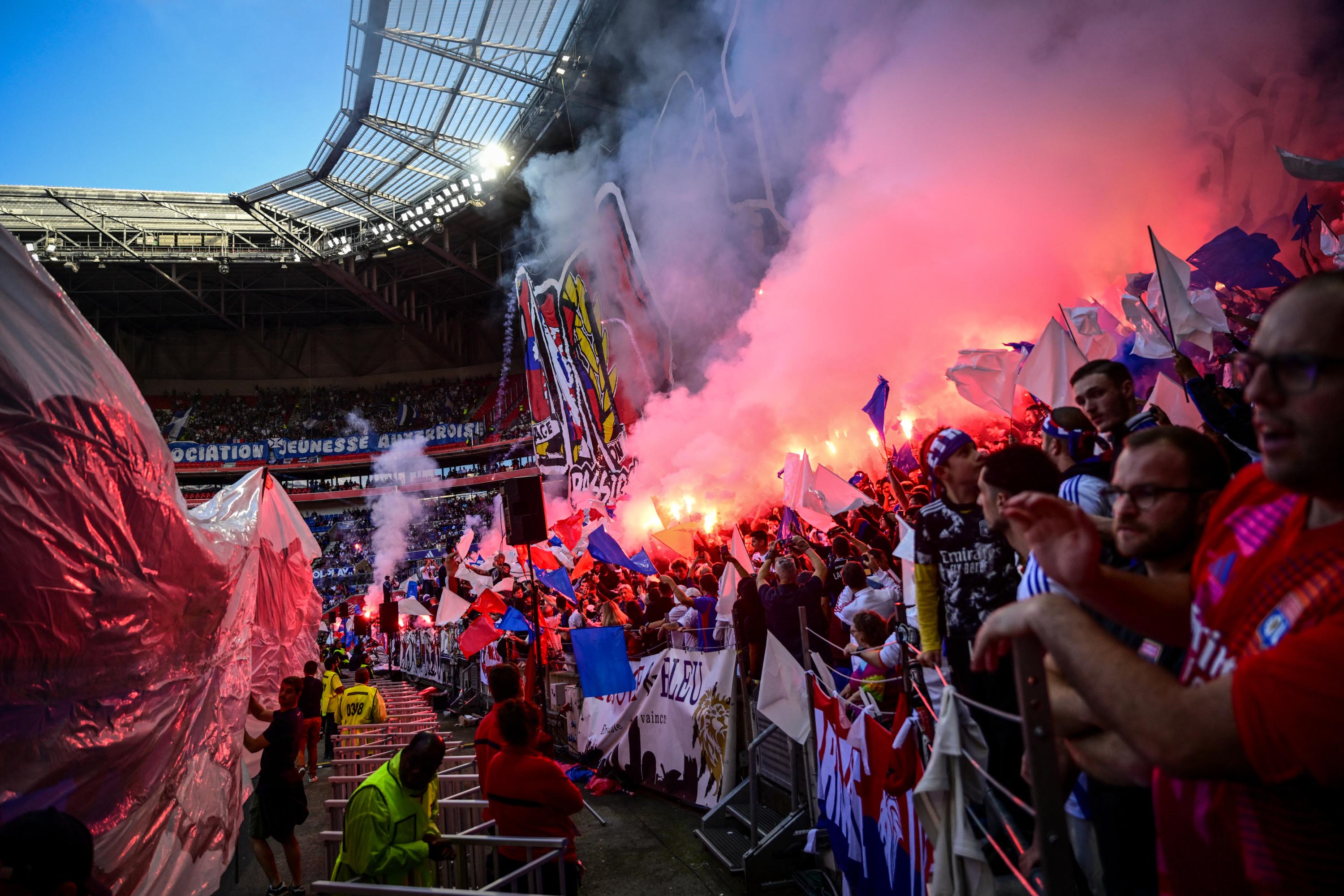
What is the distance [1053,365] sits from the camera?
6.15 metres

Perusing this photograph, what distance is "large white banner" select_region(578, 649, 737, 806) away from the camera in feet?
19.6

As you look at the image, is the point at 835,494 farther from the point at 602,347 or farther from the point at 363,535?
the point at 363,535

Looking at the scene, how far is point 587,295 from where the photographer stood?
17.7 metres

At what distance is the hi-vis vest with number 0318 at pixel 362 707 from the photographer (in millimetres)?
8195

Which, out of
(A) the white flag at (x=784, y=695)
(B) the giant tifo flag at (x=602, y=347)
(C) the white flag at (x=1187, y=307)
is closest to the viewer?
(A) the white flag at (x=784, y=695)

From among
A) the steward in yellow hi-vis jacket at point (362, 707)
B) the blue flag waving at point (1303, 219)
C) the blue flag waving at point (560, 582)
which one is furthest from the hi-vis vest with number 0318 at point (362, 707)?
the blue flag waving at point (1303, 219)

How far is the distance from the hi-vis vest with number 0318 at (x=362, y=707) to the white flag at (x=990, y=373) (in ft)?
22.8

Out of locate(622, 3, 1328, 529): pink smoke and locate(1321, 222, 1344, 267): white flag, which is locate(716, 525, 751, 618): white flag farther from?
locate(622, 3, 1328, 529): pink smoke

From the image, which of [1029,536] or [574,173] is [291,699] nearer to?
[1029,536]

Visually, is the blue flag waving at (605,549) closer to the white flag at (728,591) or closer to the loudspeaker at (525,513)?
the loudspeaker at (525,513)

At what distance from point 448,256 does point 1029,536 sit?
1130 inches

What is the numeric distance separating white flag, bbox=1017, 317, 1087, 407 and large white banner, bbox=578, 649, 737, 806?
3.36 m

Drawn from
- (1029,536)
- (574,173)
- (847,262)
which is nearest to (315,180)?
(574,173)

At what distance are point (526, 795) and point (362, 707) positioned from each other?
5431 millimetres
